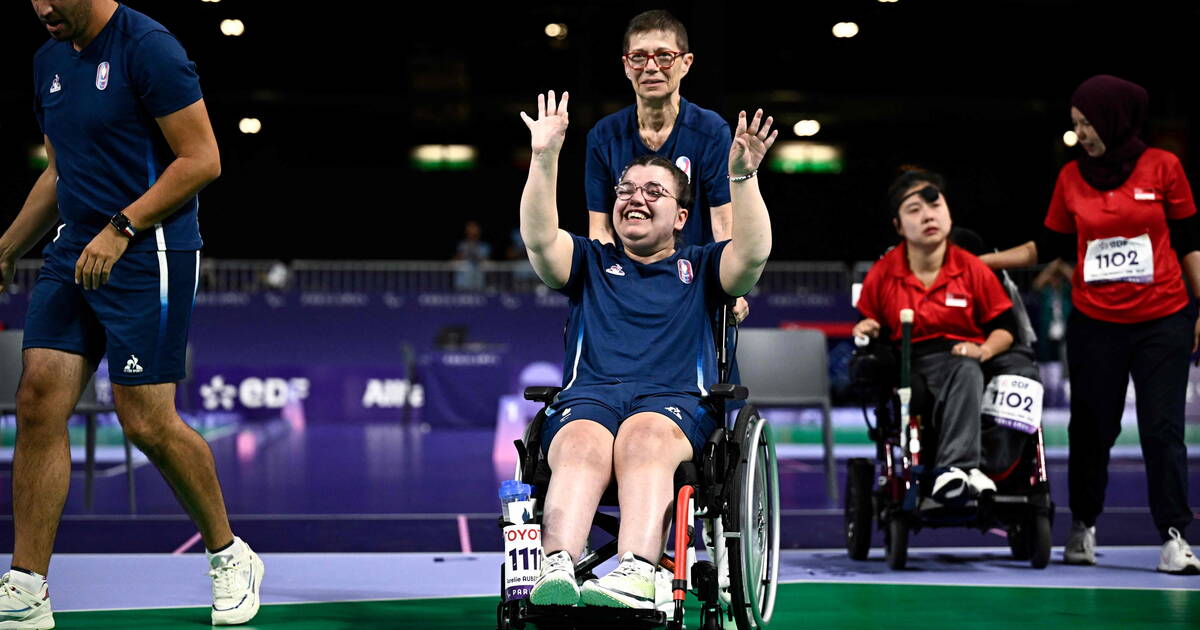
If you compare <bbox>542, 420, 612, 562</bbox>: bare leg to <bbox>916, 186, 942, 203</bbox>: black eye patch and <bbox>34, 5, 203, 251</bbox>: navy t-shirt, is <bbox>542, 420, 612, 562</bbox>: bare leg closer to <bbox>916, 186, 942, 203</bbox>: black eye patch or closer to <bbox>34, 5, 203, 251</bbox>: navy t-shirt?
<bbox>34, 5, 203, 251</bbox>: navy t-shirt

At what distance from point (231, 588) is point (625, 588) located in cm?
132

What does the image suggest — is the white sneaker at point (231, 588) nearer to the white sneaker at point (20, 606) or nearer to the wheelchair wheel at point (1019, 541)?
the white sneaker at point (20, 606)

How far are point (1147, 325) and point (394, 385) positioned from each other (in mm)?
8361

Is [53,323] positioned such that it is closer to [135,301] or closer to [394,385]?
[135,301]

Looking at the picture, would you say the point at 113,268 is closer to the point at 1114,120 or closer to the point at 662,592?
the point at 662,592

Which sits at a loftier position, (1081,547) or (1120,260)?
(1120,260)

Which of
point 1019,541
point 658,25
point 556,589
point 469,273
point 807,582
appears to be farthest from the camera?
point 469,273

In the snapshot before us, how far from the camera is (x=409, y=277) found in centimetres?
1364

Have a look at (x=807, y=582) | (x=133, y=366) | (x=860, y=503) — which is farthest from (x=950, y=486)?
(x=133, y=366)

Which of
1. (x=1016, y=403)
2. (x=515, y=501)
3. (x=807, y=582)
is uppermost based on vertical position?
(x=1016, y=403)

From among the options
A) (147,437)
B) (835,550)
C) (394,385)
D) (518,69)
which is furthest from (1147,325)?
(518,69)

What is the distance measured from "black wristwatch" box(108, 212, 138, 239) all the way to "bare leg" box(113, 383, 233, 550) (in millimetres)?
380

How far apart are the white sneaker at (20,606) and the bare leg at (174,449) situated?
40 centimetres

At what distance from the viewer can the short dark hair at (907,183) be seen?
4.62 metres
